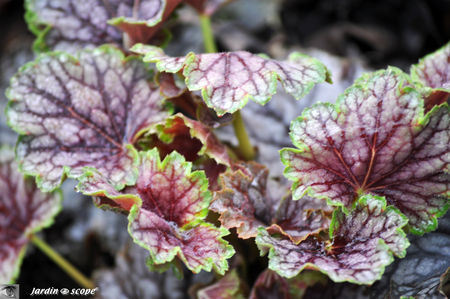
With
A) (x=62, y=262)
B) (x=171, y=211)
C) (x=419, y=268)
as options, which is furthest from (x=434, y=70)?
(x=62, y=262)

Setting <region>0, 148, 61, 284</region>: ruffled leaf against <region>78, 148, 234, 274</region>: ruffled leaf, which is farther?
<region>0, 148, 61, 284</region>: ruffled leaf

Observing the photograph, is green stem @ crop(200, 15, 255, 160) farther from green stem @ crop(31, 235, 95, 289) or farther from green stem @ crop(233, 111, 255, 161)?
green stem @ crop(31, 235, 95, 289)

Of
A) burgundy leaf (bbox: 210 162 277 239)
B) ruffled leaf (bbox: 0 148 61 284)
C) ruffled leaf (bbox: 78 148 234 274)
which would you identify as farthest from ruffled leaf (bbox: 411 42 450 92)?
ruffled leaf (bbox: 0 148 61 284)

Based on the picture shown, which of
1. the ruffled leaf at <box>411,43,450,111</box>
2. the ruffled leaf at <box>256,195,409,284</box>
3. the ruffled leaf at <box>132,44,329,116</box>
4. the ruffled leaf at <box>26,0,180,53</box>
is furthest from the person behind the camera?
the ruffled leaf at <box>26,0,180,53</box>

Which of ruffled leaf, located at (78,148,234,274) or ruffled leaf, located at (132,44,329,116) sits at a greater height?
ruffled leaf, located at (132,44,329,116)

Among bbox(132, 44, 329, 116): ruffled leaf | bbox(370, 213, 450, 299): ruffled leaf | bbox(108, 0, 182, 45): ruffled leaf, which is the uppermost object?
bbox(108, 0, 182, 45): ruffled leaf

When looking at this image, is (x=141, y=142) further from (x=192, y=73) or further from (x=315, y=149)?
(x=315, y=149)

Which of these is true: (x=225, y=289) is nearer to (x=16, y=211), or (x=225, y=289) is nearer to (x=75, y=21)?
(x=16, y=211)

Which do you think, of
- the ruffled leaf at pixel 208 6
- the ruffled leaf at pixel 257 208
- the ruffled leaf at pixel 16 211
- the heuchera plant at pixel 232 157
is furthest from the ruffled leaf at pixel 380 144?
the ruffled leaf at pixel 16 211

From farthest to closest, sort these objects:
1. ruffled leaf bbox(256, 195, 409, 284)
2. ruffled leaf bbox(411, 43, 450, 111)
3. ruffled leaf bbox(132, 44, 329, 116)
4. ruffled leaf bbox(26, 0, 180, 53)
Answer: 1. ruffled leaf bbox(26, 0, 180, 53)
2. ruffled leaf bbox(411, 43, 450, 111)
3. ruffled leaf bbox(132, 44, 329, 116)
4. ruffled leaf bbox(256, 195, 409, 284)
